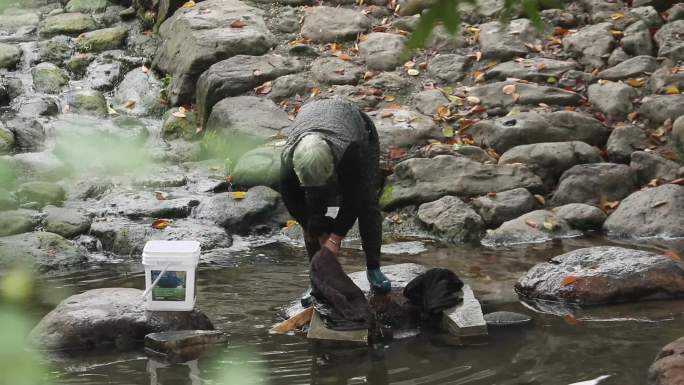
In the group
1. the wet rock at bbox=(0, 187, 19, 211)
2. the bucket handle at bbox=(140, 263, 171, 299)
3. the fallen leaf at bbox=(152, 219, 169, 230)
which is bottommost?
the fallen leaf at bbox=(152, 219, 169, 230)

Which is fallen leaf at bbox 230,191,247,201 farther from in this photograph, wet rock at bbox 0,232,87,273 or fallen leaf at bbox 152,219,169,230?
wet rock at bbox 0,232,87,273

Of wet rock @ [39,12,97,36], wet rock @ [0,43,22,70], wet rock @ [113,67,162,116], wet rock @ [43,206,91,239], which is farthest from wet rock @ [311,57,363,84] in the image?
wet rock @ [0,43,22,70]

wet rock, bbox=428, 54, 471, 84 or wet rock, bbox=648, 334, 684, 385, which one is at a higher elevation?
wet rock, bbox=428, 54, 471, 84

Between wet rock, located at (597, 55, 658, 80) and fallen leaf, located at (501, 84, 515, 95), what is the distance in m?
1.10

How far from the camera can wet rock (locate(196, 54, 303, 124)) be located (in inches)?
430

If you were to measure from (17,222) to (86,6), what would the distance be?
6751 millimetres

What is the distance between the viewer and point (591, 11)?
38.4 feet

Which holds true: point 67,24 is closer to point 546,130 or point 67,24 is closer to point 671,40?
point 546,130

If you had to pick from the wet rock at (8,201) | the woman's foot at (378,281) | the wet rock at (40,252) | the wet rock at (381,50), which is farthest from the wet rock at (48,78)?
the woman's foot at (378,281)

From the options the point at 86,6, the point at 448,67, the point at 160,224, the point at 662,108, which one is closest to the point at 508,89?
the point at 448,67

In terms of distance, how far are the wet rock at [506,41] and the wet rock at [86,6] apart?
6.32 meters

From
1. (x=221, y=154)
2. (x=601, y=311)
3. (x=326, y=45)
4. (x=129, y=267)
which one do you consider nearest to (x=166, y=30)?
(x=326, y=45)

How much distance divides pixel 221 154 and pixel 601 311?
5527 mm

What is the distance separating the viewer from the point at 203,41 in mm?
11578
